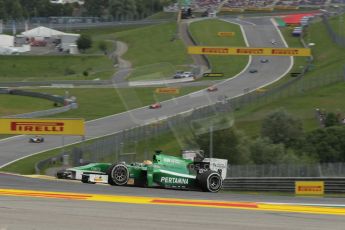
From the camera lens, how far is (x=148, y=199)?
46.7ft

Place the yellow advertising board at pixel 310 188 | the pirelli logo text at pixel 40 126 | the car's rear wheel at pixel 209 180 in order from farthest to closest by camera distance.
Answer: the pirelli logo text at pixel 40 126 < the yellow advertising board at pixel 310 188 < the car's rear wheel at pixel 209 180

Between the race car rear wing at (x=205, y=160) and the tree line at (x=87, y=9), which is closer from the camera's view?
the race car rear wing at (x=205, y=160)

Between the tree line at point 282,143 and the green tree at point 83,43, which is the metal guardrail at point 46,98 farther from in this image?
the green tree at point 83,43

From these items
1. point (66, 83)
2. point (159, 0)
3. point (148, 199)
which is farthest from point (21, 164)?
point (159, 0)

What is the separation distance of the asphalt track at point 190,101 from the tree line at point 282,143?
2.35m

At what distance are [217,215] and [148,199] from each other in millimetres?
2570

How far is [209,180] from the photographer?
698 inches

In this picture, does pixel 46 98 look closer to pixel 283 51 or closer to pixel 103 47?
pixel 283 51

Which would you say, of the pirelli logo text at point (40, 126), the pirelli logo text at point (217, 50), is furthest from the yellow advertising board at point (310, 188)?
the pirelli logo text at point (217, 50)

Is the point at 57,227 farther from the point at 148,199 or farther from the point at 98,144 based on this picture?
the point at 98,144

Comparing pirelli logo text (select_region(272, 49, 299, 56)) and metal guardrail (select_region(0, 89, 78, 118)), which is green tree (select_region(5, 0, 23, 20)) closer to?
metal guardrail (select_region(0, 89, 78, 118))

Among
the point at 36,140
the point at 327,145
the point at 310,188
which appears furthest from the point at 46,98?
the point at 310,188

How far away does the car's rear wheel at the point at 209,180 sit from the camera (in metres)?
17.7

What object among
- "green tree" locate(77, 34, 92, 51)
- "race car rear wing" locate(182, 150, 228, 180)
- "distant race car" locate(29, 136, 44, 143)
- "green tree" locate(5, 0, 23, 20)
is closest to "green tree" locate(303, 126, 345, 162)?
"distant race car" locate(29, 136, 44, 143)
